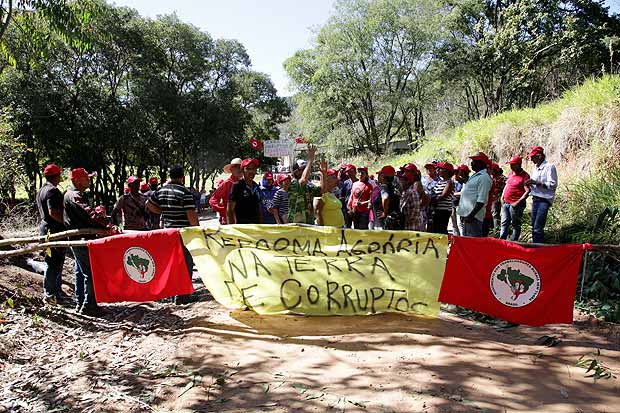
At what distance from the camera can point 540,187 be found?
22.4 feet

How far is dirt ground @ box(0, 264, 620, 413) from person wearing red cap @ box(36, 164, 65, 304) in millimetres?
364

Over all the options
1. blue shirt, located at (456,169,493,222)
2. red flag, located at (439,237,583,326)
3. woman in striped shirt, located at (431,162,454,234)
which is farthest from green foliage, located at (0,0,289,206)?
red flag, located at (439,237,583,326)

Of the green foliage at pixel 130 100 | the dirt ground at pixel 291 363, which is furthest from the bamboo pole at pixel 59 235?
the green foliage at pixel 130 100

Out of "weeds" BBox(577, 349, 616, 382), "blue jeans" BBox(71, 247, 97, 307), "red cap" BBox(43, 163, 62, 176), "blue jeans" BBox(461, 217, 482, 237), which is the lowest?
"weeds" BBox(577, 349, 616, 382)

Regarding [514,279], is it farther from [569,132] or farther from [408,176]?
[569,132]

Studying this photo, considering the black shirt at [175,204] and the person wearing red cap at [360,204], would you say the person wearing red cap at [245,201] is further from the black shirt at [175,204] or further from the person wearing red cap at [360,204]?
the person wearing red cap at [360,204]

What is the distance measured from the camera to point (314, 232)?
4.87 meters

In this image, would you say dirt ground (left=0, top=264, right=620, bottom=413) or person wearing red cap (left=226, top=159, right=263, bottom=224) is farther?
person wearing red cap (left=226, top=159, right=263, bottom=224)

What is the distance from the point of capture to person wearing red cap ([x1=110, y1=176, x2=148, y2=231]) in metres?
8.41

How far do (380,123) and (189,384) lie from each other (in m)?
30.7

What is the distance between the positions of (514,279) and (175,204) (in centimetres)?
404

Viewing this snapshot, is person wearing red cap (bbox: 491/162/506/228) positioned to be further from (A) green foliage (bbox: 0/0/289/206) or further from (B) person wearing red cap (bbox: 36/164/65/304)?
(A) green foliage (bbox: 0/0/289/206)

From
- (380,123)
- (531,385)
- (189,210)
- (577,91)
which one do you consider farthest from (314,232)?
(380,123)

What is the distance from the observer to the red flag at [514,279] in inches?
168
